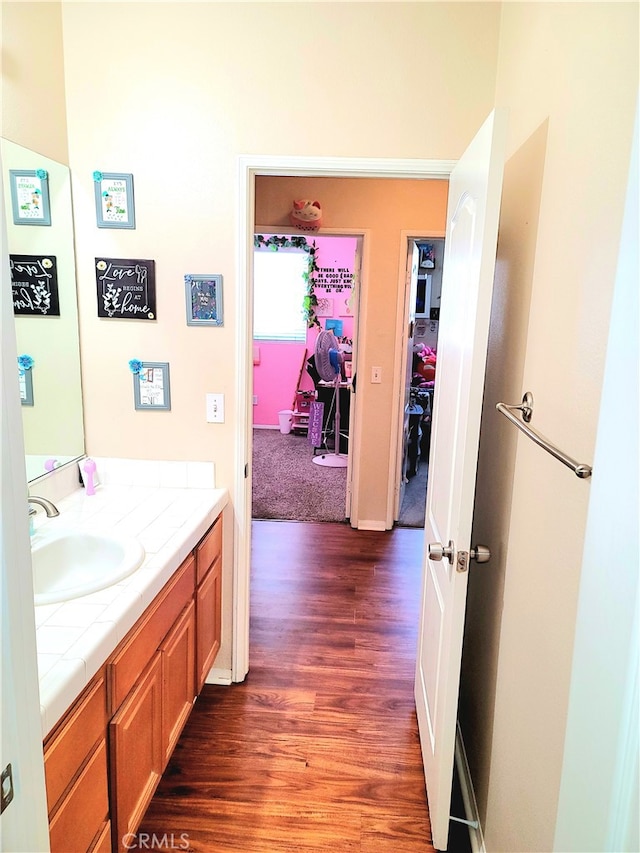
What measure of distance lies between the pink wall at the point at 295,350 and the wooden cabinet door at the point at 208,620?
204 inches

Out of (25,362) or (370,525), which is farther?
(370,525)

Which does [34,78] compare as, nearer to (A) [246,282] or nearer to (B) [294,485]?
(A) [246,282]

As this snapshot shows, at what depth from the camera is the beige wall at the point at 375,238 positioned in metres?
3.92

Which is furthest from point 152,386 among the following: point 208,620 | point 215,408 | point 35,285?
point 208,620

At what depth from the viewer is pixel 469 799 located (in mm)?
1865

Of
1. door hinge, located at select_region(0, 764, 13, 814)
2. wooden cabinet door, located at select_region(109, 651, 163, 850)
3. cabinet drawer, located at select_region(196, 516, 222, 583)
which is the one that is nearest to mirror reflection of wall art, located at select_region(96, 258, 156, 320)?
cabinet drawer, located at select_region(196, 516, 222, 583)

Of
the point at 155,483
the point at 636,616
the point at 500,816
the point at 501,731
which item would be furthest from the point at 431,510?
the point at 636,616

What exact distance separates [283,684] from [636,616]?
2167 mm

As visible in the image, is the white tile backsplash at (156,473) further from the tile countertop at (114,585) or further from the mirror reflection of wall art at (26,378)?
the mirror reflection of wall art at (26,378)

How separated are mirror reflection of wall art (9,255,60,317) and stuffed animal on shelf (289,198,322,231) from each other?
2185 mm

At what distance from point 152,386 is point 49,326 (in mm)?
429

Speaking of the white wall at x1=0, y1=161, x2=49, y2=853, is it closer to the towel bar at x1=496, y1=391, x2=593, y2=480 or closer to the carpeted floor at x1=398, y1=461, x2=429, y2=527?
the towel bar at x1=496, y1=391, x2=593, y2=480

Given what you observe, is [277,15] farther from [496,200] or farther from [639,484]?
[639,484]

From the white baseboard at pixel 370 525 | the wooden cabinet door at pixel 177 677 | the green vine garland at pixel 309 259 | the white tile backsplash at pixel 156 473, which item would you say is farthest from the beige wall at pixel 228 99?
the green vine garland at pixel 309 259
